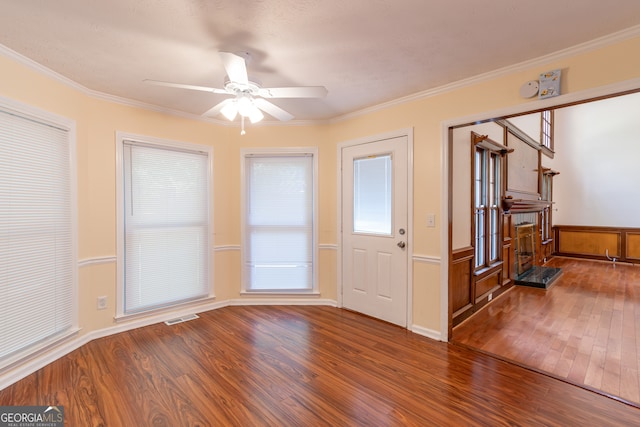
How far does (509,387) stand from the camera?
6.89 feet

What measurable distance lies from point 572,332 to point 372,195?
98.0 inches

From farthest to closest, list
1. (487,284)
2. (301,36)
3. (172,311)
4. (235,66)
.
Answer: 1. (487,284)
2. (172,311)
3. (301,36)
4. (235,66)

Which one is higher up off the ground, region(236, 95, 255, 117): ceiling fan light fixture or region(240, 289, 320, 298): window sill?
region(236, 95, 255, 117): ceiling fan light fixture

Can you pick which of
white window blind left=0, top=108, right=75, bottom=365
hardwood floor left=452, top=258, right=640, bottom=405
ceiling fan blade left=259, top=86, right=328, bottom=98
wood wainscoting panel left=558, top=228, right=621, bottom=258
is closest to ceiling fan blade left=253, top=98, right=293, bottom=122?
ceiling fan blade left=259, top=86, right=328, bottom=98

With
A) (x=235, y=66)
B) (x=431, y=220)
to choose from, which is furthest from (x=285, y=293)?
(x=235, y=66)

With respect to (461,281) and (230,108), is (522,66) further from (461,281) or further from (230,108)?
(230,108)

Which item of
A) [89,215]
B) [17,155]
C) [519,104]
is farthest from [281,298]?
[519,104]

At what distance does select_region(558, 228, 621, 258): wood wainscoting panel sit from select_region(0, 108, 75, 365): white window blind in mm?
9694

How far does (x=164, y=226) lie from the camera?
10.9 ft

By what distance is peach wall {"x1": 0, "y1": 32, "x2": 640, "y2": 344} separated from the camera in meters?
2.21

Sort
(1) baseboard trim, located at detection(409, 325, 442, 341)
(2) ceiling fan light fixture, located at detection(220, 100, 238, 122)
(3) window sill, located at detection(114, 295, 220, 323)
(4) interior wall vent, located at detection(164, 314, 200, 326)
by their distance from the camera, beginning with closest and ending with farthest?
1. (2) ceiling fan light fixture, located at detection(220, 100, 238, 122)
2. (1) baseboard trim, located at detection(409, 325, 442, 341)
3. (3) window sill, located at detection(114, 295, 220, 323)
4. (4) interior wall vent, located at detection(164, 314, 200, 326)

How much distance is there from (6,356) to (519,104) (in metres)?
4.35

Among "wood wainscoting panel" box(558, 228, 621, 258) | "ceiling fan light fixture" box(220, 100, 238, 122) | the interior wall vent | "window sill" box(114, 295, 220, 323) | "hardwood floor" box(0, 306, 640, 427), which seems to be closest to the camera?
"hardwood floor" box(0, 306, 640, 427)

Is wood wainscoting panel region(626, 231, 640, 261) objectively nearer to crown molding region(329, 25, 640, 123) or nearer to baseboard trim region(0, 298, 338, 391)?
crown molding region(329, 25, 640, 123)
